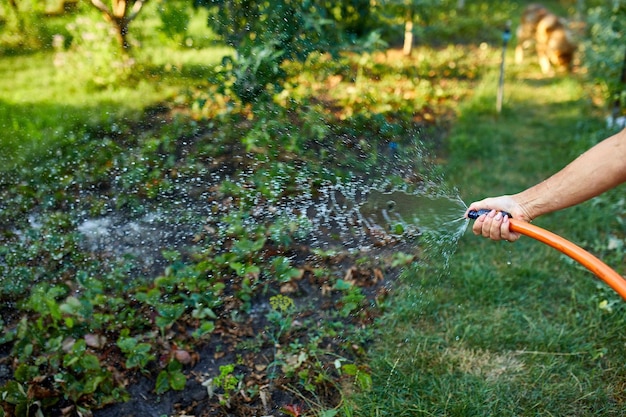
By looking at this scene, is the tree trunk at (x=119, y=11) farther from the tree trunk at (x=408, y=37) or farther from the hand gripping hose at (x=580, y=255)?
the tree trunk at (x=408, y=37)

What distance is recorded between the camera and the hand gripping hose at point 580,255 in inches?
60.5

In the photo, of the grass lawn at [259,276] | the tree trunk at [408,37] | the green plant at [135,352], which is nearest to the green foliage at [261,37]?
the grass lawn at [259,276]

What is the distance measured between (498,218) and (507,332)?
100 centimetres

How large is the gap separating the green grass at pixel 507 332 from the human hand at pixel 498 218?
0.74 m

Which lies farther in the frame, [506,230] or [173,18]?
[173,18]

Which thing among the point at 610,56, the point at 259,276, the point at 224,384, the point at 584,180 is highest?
the point at 610,56

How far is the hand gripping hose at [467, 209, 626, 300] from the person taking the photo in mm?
1537

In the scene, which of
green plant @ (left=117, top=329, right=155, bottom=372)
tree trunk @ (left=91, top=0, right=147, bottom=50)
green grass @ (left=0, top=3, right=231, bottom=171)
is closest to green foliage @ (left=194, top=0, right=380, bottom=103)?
green grass @ (left=0, top=3, right=231, bottom=171)

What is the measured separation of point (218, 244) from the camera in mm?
3057

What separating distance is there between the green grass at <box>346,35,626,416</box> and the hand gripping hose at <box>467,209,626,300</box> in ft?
2.65

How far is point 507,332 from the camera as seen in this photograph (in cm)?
261

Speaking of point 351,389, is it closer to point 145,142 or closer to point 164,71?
point 145,142

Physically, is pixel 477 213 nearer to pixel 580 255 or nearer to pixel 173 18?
pixel 580 255

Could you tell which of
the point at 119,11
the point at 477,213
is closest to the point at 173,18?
the point at 119,11
